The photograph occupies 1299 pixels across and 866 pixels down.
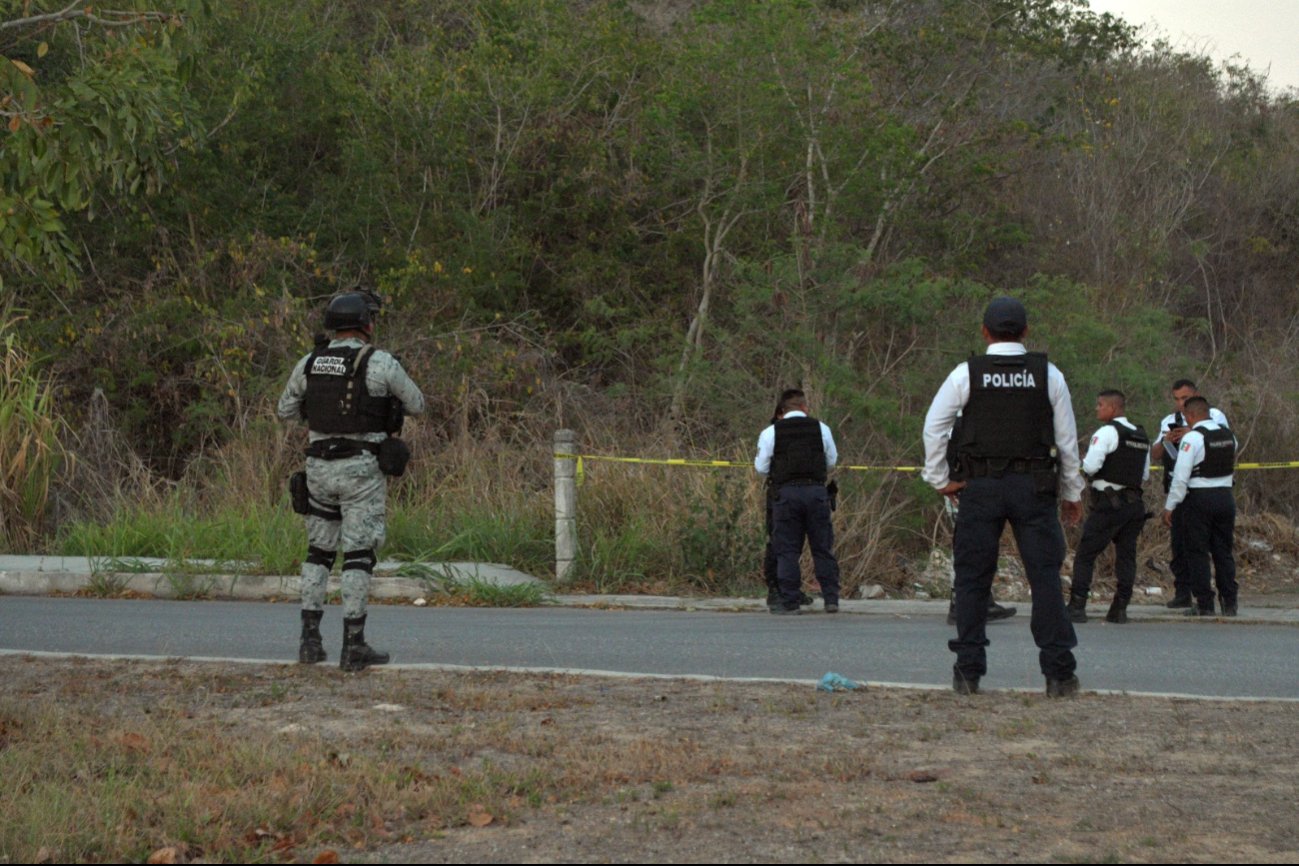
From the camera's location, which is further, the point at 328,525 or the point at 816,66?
the point at 816,66

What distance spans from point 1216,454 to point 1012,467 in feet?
20.5

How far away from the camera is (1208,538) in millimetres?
13828

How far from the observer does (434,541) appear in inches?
629

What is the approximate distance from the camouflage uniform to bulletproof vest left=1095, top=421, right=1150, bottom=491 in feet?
20.3

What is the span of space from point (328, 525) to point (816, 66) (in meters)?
16.9

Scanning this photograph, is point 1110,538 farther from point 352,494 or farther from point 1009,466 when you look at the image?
point 352,494

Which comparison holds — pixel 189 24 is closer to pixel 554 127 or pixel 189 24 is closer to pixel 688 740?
pixel 688 740

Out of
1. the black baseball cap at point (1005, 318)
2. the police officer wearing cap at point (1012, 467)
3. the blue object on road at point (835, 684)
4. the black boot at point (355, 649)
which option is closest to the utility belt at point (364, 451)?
the black boot at point (355, 649)

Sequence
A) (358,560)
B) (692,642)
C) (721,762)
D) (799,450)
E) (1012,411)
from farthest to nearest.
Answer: (799,450), (692,642), (358,560), (1012,411), (721,762)

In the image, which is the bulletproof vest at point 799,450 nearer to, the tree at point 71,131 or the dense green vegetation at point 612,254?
the dense green vegetation at point 612,254

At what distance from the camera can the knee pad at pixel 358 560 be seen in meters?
9.20

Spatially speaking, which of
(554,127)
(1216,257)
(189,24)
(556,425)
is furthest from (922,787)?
(1216,257)

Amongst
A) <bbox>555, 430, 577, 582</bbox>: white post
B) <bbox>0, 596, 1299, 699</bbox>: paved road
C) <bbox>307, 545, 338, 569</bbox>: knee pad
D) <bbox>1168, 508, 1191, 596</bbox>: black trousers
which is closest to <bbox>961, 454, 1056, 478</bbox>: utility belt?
<bbox>0, 596, 1299, 699</bbox>: paved road

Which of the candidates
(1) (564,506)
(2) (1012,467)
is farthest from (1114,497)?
(2) (1012,467)
